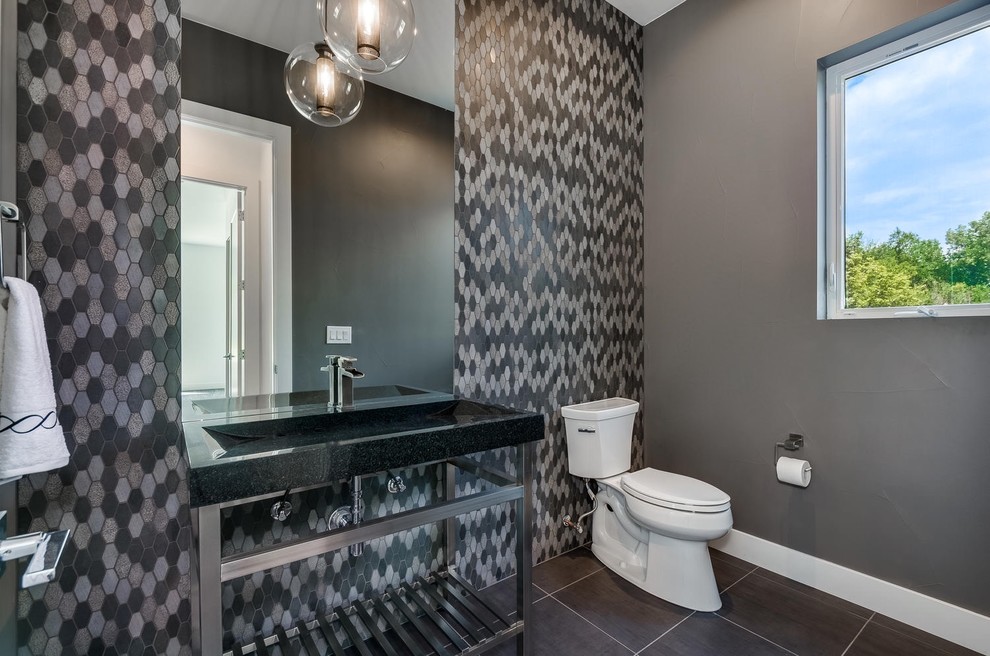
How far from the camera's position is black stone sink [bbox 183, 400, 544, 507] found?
105cm

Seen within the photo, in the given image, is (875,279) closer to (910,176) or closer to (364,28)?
(910,176)

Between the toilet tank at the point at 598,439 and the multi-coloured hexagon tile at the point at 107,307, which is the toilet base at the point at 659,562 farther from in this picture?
the multi-coloured hexagon tile at the point at 107,307

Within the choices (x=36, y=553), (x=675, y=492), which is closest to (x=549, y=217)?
(x=675, y=492)

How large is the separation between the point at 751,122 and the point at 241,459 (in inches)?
99.3

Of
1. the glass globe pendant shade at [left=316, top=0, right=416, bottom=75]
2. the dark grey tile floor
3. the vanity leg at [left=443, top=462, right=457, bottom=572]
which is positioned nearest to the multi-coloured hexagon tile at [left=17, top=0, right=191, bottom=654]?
the glass globe pendant shade at [left=316, top=0, right=416, bottom=75]

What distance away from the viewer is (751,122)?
7.58 feet

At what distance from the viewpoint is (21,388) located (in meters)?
0.86

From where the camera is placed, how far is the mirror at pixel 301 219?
1.43 meters

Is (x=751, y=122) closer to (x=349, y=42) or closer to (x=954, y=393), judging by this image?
(x=954, y=393)

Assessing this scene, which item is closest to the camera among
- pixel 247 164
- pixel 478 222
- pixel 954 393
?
pixel 247 164

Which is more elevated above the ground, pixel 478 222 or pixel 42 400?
pixel 478 222

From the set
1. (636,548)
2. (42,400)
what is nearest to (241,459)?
(42,400)

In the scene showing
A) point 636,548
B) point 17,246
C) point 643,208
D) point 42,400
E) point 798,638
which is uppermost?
point 643,208

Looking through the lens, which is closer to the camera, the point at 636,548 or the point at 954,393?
the point at 954,393
